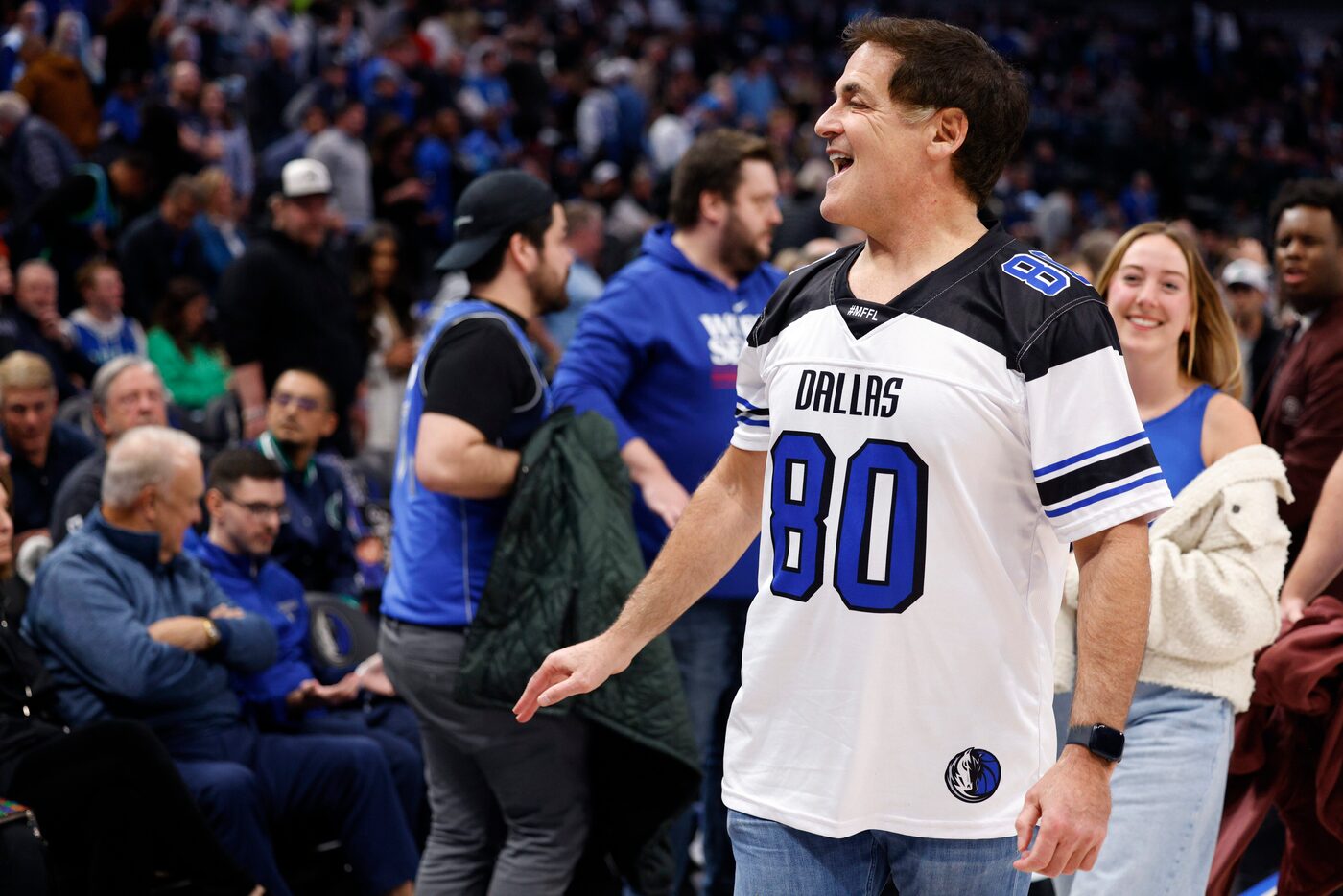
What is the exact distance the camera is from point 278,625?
4.97 metres

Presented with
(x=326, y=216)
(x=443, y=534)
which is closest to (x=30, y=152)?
(x=326, y=216)

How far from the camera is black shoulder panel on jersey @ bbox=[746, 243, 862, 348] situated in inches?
92.6

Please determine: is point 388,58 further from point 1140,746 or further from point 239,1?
point 1140,746

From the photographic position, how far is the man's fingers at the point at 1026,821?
Answer: 6.41ft

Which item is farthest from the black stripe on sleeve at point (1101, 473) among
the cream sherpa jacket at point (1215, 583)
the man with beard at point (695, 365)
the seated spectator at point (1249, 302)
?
the seated spectator at point (1249, 302)

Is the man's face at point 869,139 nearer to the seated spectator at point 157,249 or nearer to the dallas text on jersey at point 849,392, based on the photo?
the dallas text on jersey at point 849,392

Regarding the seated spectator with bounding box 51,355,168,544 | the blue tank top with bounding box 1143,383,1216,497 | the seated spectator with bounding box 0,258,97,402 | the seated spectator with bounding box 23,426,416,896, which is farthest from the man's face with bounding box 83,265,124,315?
the blue tank top with bounding box 1143,383,1216,497

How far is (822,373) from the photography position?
2199mm

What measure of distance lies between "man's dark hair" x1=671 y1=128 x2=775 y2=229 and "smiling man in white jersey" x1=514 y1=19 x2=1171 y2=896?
76.4 inches

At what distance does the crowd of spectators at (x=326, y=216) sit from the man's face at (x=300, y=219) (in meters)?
0.01

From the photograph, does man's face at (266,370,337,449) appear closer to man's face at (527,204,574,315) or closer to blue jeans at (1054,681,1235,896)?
man's face at (527,204,574,315)

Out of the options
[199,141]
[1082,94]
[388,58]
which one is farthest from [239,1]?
[1082,94]

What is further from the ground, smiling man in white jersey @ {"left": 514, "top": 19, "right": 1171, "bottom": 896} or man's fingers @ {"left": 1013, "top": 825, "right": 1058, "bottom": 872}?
smiling man in white jersey @ {"left": 514, "top": 19, "right": 1171, "bottom": 896}

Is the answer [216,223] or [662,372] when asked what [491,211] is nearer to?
[662,372]
